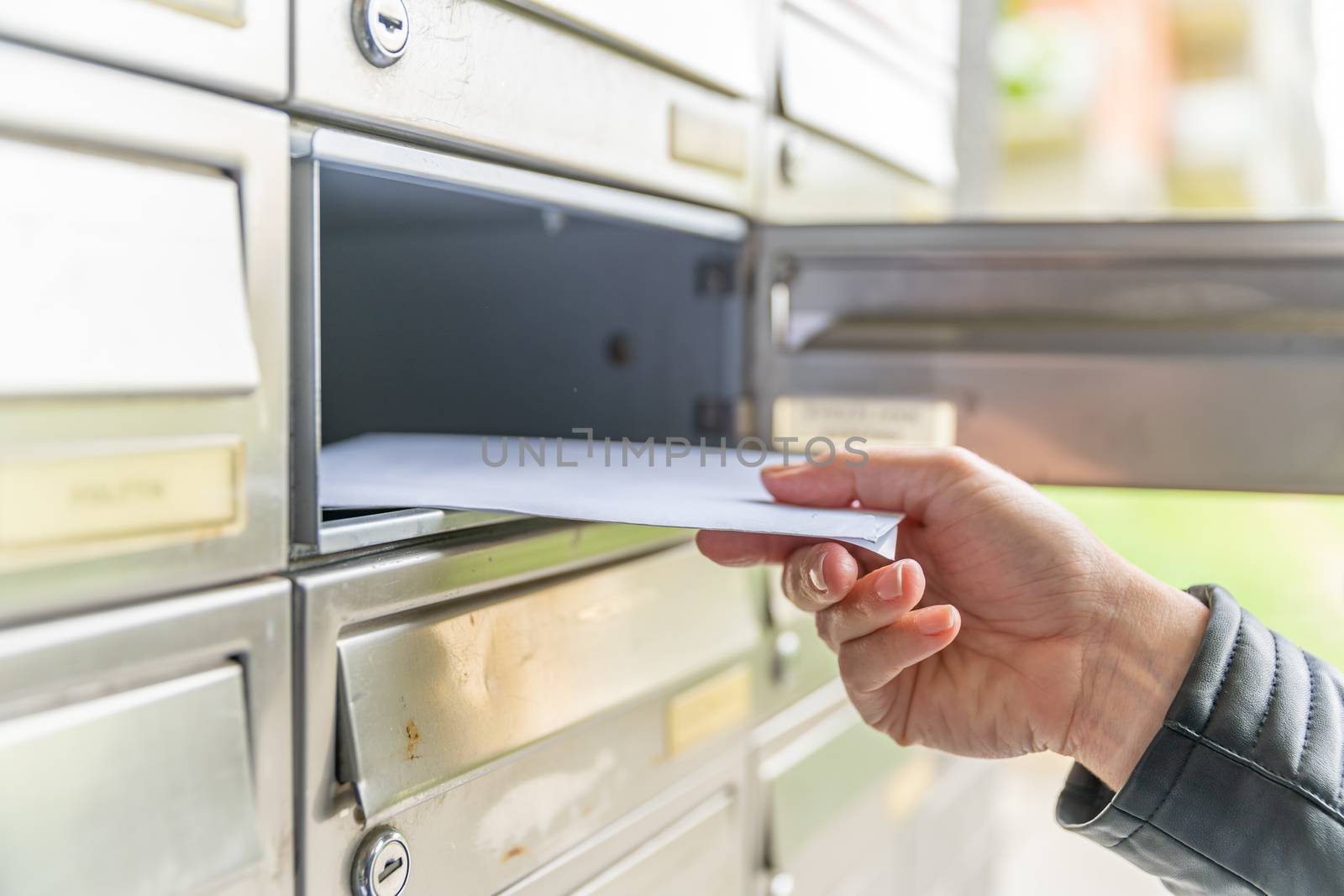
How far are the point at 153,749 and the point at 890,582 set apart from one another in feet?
1.20

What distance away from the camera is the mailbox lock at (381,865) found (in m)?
0.53

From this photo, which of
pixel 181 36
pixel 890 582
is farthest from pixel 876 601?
pixel 181 36

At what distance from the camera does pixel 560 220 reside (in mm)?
874

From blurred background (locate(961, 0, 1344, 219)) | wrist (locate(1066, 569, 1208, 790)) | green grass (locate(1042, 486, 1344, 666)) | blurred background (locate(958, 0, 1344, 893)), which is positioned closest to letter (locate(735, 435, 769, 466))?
wrist (locate(1066, 569, 1208, 790))

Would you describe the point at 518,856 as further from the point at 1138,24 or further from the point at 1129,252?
the point at 1138,24

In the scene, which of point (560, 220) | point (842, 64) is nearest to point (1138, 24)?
point (842, 64)

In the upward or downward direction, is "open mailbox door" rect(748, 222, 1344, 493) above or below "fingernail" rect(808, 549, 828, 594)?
above

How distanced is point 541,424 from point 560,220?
18 cm

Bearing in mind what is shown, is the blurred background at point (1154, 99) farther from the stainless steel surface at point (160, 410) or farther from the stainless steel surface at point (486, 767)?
the stainless steel surface at point (160, 410)

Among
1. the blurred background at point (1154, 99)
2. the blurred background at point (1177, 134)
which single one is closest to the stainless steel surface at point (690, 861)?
the blurred background at point (1177, 134)

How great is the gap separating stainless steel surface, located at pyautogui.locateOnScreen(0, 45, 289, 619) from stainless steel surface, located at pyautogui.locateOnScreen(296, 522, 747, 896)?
0.20ft

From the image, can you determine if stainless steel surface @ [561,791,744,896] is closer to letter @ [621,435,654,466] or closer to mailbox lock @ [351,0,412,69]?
letter @ [621,435,654,466]

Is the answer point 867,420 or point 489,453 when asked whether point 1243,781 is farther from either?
point 489,453

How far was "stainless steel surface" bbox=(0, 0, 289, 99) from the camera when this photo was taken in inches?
15.2
